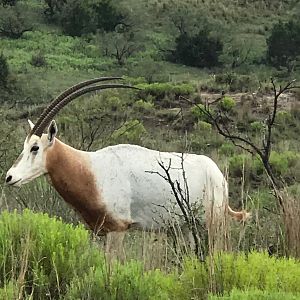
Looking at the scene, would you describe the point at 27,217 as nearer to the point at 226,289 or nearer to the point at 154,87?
the point at 226,289

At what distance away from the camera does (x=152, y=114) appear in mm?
23781

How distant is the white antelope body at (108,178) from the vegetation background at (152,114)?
34 cm

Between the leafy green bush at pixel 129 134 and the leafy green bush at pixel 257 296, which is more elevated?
the leafy green bush at pixel 257 296

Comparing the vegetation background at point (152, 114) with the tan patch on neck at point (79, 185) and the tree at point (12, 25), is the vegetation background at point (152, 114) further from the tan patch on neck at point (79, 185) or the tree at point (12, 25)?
the tan patch on neck at point (79, 185)

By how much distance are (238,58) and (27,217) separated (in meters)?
35.0

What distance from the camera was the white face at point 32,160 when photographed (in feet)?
25.0

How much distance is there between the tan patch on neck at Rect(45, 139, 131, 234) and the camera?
7598mm

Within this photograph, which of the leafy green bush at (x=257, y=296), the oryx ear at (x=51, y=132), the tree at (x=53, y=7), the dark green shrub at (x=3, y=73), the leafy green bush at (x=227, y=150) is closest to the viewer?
the leafy green bush at (x=257, y=296)

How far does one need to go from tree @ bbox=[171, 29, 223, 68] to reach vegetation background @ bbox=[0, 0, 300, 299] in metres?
0.06

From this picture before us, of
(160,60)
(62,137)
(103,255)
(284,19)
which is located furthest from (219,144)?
(284,19)

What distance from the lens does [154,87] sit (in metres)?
26.8

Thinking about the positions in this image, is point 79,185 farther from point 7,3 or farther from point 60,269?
point 7,3

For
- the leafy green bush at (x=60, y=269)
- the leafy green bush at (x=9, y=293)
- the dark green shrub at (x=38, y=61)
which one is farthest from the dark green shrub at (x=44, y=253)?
the dark green shrub at (x=38, y=61)

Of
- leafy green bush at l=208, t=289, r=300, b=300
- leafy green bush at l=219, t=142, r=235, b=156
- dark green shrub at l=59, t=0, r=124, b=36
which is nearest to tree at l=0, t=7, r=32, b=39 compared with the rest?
dark green shrub at l=59, t=0, r=124, b=36
